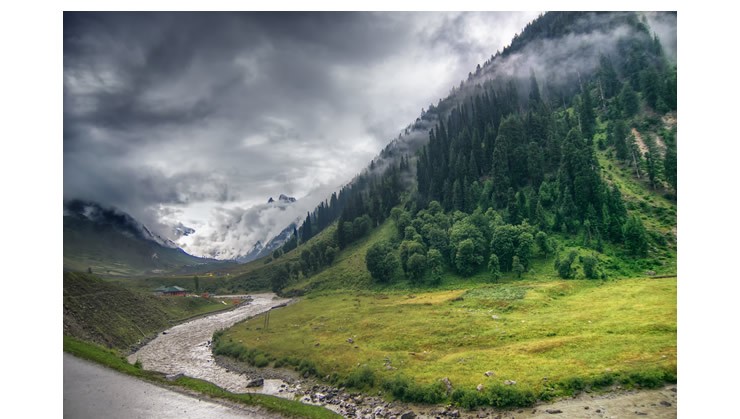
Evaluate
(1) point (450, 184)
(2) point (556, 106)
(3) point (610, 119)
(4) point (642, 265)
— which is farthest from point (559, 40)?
(4) point (642, 265)

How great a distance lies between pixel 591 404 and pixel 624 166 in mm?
38019

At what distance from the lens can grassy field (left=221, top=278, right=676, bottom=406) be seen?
17.4 metres

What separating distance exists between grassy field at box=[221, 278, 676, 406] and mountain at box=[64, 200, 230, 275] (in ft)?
28.2

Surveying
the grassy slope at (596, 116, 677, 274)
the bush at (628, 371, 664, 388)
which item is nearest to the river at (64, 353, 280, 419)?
the bush at (628, 371, 664, 388)

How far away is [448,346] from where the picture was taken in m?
22.4

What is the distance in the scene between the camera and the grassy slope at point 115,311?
21.2m

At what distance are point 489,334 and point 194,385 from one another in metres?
17.6

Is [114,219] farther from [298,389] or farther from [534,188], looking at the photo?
[534,188]

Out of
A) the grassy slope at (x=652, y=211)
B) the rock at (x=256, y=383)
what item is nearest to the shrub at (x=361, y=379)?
the rock at (x=256, y=383)

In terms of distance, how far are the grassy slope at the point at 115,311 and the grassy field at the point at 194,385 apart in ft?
6.06

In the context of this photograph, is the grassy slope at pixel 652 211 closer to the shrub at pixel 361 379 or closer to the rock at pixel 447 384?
the rock at pixel 447 384

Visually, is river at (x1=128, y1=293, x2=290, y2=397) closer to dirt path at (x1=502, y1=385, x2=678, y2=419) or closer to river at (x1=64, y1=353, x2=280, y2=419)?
river at (x1=64, y1=353, x2=280, y2=419)
